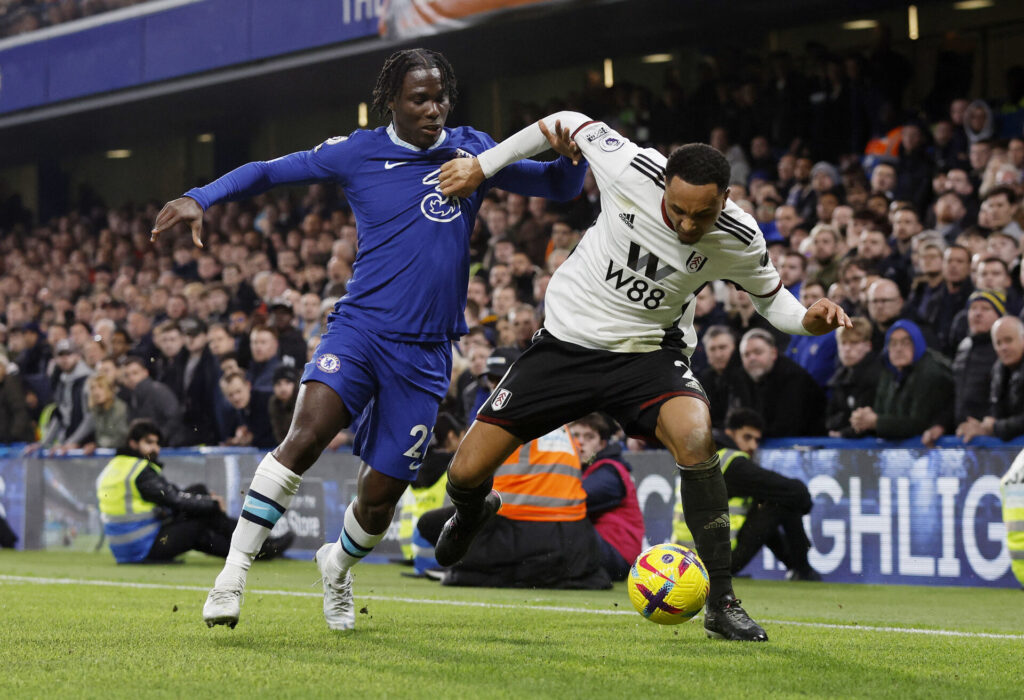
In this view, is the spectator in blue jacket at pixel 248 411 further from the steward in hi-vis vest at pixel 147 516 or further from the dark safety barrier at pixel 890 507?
the dark safety barrier at pixel 890 507

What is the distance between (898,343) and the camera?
408 inches

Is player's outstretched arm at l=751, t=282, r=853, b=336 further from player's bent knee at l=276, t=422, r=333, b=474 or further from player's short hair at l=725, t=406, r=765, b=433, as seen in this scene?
player's short hair at l=725, t=406, r=765, b=433

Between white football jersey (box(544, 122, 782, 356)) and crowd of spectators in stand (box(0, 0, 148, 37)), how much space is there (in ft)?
59.7

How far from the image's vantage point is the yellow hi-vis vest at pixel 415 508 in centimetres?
1108

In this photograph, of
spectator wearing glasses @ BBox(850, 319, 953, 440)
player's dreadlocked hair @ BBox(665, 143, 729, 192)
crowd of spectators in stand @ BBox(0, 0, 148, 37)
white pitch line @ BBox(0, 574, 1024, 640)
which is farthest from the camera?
crowd of spectators in stand @ BBox(0, 0, 148, 37)

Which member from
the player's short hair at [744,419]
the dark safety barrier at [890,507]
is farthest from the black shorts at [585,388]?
the player's short hair at [744,419]

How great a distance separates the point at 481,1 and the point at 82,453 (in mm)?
7234

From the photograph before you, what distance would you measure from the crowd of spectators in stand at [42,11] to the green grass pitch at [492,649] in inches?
642

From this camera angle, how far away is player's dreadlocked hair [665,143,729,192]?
5.39 metres

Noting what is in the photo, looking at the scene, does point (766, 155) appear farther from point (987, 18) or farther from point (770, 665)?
point (770, 665)

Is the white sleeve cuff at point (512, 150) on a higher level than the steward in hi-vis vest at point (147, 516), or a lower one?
higher

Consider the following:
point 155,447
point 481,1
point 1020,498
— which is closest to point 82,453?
point 155,447

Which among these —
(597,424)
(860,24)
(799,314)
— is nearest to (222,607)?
(799,314)

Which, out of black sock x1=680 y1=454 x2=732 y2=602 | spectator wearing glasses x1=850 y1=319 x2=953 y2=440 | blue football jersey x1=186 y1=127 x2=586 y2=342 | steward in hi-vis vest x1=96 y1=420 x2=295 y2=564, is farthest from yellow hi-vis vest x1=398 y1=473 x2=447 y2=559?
black sock x1=680 y1=454 x2=732 y2=602
